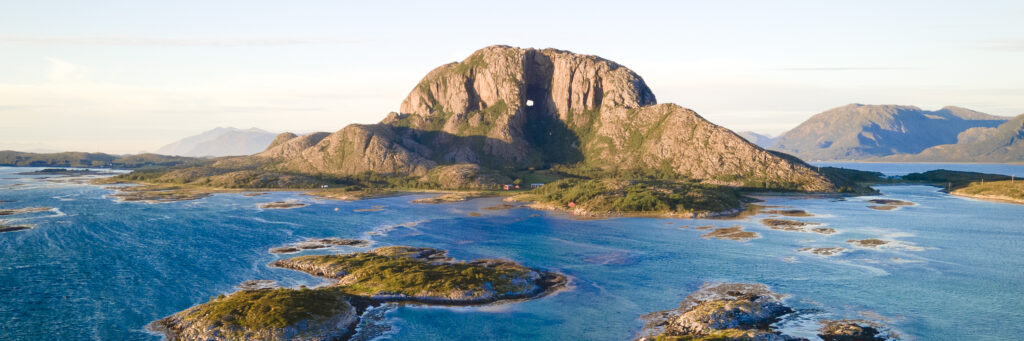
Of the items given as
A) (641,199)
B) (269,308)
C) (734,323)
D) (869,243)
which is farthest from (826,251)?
(269,308)

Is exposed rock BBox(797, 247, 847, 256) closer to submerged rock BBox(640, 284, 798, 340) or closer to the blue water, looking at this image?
the blue water

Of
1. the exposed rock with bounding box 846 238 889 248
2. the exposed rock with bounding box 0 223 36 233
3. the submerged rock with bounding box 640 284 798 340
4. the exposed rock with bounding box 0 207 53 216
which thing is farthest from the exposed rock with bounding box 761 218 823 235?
the exposed rock with bounding box 0 207 53 216

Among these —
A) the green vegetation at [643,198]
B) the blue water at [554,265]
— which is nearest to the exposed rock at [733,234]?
the blue water at [554,265]

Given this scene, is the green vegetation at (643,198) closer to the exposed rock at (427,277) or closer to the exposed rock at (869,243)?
the exposed rock at (869,243)

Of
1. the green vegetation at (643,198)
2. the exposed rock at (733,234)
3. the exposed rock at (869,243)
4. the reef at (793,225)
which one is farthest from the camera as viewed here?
the green vegetation at (643,198)

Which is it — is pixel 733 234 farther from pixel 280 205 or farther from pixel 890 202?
pixel 280 205

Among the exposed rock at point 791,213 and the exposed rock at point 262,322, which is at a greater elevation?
the exposed rock at point 791,213
